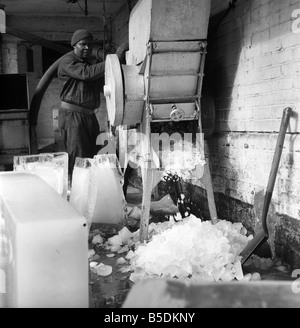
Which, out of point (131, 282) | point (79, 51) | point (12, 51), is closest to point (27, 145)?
point (12, 51)

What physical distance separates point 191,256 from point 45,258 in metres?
1.51

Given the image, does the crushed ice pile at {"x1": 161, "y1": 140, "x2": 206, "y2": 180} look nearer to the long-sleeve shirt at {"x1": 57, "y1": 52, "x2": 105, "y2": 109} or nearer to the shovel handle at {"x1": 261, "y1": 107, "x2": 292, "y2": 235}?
the shovel handle at {"x1": 261, "y1": 107, "x2": 292, "y2": 235}

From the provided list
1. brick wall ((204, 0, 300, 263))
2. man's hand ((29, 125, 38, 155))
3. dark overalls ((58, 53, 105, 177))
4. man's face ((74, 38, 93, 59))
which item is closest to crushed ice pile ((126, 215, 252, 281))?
brick wall ((204, 0, 300, 263))

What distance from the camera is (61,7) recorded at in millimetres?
7113

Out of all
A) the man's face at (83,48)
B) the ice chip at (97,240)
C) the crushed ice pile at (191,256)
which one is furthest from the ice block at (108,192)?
the man's face at (83,48)

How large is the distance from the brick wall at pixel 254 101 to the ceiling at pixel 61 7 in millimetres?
3388

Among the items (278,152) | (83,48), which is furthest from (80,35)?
(278,152)

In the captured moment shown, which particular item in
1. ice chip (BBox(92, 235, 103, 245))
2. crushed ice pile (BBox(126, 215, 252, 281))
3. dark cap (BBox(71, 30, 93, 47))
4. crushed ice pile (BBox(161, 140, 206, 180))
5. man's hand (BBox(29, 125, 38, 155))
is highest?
dark cap (BBox(71, 30, 93, 47))

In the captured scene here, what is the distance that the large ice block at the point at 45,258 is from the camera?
4.55 feet

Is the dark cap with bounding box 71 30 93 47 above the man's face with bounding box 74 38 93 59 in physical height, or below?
above

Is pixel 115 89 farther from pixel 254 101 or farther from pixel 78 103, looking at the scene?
pixel 78 103

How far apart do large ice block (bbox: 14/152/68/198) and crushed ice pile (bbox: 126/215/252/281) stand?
99 centimetres

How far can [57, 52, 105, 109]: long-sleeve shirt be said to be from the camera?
4875mm

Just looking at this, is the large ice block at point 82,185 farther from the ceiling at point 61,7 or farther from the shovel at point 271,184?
the ceiling at point 61,7
